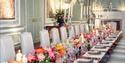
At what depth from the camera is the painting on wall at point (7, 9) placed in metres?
7.17

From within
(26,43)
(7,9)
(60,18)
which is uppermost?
(7,9)

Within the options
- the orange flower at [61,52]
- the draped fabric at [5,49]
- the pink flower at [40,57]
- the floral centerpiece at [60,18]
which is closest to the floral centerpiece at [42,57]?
the pink flower at [40,57]

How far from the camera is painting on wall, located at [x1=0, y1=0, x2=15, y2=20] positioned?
7175 mm

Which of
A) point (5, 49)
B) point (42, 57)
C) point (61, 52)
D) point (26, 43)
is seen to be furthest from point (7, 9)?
point (42, 57)

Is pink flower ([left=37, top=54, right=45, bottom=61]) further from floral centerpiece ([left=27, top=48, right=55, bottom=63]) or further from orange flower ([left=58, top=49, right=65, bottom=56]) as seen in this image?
orange flower ([left=58, top=49, right=65, bottom=56])

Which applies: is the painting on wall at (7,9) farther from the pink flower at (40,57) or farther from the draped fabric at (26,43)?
the pink flower at (40,57)

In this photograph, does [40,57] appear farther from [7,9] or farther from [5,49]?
[7,9]

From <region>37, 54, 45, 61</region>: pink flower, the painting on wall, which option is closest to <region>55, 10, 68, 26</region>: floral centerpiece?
the painting on wall

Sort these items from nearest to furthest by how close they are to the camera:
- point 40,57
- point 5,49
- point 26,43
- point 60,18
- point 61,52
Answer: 1. point 40,57
2. point 61,52
3. point 5,49
4. point 26,43
5. point 60,18

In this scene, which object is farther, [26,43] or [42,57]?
[26,43]

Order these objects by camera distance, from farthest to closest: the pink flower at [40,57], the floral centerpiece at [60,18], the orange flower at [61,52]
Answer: the floral centerpiece at [60,18], the orange flower at [61,52], the pink flower at [40,57]

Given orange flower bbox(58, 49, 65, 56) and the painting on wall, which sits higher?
the painting on wall

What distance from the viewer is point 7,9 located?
7.50 m

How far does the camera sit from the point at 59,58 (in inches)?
120
